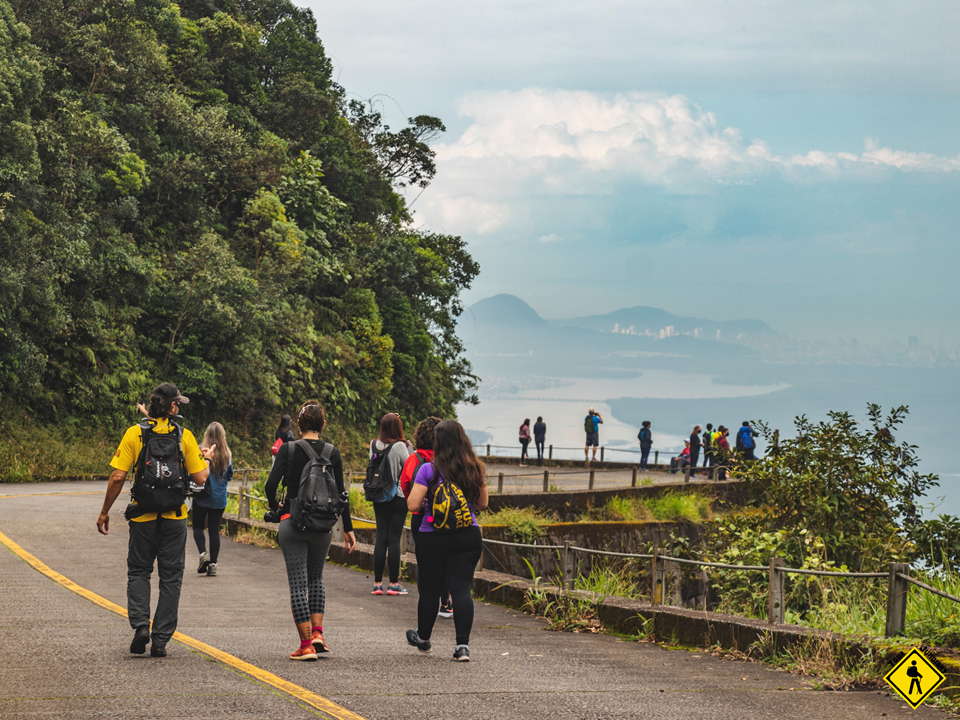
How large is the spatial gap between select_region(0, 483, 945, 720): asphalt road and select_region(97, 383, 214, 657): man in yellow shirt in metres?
0.26

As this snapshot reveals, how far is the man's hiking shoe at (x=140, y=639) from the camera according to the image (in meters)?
6.55

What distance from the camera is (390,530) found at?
10.0 meters

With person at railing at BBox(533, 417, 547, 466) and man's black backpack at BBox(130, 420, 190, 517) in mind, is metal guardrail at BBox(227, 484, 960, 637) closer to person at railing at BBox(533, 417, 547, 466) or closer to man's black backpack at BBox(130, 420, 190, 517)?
man's black backpack at BBox(130, 420, 190, 517)

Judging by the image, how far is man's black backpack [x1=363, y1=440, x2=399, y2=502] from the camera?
9.59 m

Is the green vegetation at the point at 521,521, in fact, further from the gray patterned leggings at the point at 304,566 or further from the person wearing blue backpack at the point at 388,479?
the gray patterned leggings at the point at 304,566

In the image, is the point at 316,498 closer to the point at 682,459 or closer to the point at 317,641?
the point at 317,641

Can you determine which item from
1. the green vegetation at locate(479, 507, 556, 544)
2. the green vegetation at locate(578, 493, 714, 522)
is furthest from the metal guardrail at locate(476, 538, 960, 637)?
the green vegetation at locate(578, 493, 714, 522)

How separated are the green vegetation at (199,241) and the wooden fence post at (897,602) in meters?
23.0

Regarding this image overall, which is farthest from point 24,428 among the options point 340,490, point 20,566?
point 340,490

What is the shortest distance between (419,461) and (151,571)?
7.15 ft

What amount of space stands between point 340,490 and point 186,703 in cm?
183

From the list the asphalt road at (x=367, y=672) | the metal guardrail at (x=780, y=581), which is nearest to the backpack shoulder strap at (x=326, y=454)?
the asphalt road at (x=367, y=672)

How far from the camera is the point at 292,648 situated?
7266 millimetres

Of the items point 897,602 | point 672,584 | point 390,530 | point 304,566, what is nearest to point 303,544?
point 304,566
